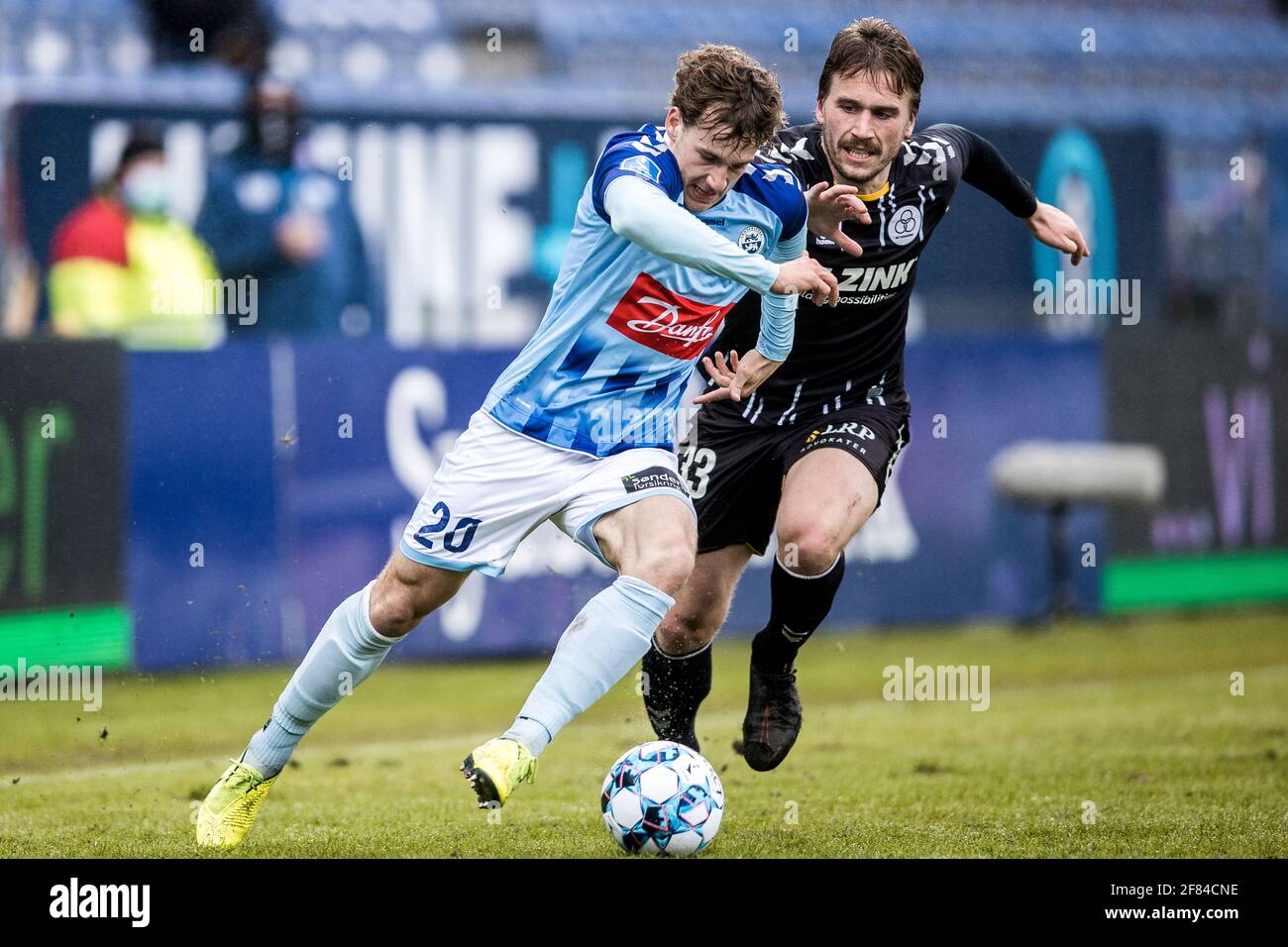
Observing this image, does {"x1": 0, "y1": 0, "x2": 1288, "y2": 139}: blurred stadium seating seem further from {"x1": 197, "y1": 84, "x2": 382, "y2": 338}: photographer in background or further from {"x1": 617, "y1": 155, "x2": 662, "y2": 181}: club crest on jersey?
{"x1": 617, "y1": 155, "x2": 662, "y2": 181}: club crest on jersey

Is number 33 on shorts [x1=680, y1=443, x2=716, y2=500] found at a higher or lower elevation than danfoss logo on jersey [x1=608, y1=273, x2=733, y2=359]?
lower

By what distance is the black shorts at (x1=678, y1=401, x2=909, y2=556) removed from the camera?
6.16 meters

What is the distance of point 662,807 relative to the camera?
202 inches

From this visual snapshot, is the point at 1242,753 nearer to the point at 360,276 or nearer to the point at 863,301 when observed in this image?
the point at 863,301

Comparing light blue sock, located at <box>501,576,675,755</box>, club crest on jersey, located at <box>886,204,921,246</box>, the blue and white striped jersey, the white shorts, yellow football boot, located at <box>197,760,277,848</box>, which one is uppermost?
club crest on jersey, located at <box>886,204,921,246</box>

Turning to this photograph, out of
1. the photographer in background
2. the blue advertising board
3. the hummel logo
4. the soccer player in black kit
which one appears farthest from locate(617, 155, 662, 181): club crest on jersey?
the photographer in background

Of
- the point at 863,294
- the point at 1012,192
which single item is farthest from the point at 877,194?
the point at 1012,192

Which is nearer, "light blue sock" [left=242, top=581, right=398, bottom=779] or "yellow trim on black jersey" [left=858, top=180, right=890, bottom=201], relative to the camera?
"light blue sock" [left=242, top=581, right=398, bottom=779]

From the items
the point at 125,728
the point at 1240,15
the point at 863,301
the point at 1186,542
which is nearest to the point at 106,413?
the point at 125,728

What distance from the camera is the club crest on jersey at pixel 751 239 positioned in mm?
5250

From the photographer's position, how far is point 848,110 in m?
5.77

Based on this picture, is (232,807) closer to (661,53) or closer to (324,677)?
(324,677)

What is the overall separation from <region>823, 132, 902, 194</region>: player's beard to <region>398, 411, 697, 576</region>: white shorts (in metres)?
1.35

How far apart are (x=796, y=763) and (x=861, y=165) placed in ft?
8.02
